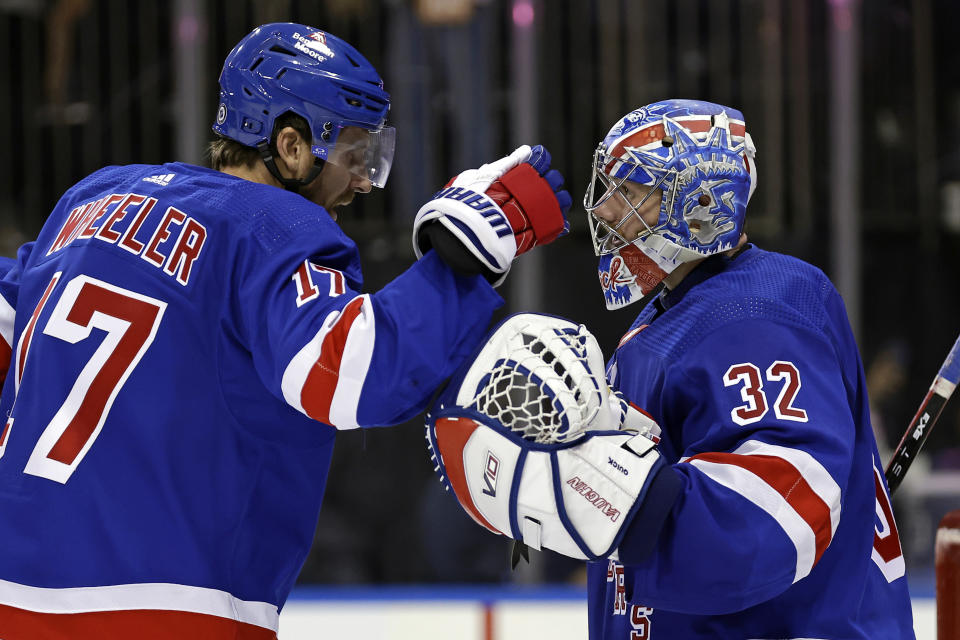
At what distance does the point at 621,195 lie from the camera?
1862 millimetres

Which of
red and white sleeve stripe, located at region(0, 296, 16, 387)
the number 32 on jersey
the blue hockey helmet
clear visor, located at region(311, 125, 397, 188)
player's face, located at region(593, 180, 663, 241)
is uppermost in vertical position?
the blue hockey helmet

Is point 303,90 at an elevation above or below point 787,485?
above

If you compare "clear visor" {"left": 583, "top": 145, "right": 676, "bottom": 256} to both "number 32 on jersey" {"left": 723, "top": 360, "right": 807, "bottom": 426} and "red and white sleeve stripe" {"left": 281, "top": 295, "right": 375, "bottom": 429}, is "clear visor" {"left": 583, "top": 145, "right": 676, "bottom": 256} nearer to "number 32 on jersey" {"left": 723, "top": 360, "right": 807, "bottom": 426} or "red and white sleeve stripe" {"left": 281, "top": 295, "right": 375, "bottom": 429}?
"number 32 on jersey" {"left": 723, "top": 360, "right": 807, "bottom": 426}

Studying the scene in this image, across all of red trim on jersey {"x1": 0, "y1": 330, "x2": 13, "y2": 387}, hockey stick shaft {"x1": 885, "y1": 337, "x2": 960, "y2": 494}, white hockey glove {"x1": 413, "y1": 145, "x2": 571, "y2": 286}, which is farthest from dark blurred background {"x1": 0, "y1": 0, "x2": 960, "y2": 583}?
white hockey glove {"x1": 413, "y1": 145, "x2": 571, "y2": 286}

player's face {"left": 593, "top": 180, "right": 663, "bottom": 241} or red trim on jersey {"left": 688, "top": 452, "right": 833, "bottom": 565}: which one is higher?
player's face {"left": 593, "top": 180, "right": 663, "bottom": 241}

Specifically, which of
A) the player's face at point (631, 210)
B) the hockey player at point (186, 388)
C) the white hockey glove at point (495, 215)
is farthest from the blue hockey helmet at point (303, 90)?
the player's face at point (631, 210)

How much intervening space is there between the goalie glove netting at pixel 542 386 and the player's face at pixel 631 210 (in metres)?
0.40

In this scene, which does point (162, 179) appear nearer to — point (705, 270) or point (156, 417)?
point (156, 417)

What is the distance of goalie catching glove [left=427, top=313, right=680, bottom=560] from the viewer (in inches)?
57.1

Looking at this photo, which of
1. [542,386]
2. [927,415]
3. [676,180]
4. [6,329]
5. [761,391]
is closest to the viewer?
[542,386]

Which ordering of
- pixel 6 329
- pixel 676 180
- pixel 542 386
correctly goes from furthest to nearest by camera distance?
pixel 6 329 → pixel 676 180 → pixel 542 386

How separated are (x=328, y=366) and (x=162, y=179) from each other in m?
0.51

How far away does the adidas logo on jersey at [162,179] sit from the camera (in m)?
1.81

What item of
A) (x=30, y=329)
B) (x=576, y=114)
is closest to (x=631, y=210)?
(x=30, y=329)
